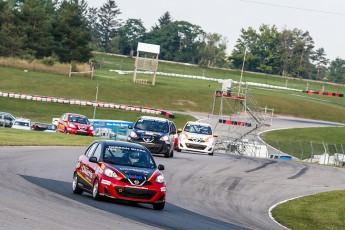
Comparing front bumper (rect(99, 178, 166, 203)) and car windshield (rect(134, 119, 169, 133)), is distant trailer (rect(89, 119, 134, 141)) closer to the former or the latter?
car windshield (rect(134, 119, 169, 133))

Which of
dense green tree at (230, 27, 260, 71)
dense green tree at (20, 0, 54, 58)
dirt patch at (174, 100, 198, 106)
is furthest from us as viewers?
dense green tree at (230, 27, 260, 71)

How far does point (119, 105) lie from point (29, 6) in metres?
37.7

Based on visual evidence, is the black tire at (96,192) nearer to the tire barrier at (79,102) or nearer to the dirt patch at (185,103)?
the tire barrier at (79,102)

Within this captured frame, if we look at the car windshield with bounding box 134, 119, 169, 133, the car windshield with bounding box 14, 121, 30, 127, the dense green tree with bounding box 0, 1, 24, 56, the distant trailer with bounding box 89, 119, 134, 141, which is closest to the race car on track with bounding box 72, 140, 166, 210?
the car windshield with bounding box 134, 119, 169, 133

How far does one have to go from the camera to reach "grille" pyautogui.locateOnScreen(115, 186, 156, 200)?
1833cm

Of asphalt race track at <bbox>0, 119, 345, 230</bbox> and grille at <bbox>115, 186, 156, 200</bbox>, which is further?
grille at <bbox>115, 186, 156, 200</bbox>

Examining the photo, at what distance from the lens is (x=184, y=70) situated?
498 ft

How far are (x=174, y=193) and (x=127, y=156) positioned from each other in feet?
14.6

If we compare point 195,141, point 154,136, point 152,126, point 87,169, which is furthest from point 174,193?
point 195,141

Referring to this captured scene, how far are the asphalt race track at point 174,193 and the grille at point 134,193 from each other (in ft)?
0.89

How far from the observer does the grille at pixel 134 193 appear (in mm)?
18328

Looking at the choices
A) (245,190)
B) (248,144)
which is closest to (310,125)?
(248,144)

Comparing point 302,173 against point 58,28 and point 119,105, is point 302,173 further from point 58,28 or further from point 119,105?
point 58,28

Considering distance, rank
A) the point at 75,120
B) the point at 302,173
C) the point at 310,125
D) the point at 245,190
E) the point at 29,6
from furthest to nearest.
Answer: the point at 29,6, the point at 310,125, the point at 75,120, the point at 302,173, the point at 245,190
